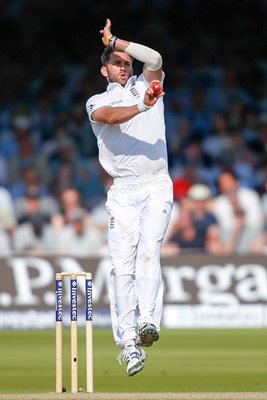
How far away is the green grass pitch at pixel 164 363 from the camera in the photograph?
9484 millimetres

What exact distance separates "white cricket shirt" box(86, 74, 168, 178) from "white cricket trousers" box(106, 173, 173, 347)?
7 cm

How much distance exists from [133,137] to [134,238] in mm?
643

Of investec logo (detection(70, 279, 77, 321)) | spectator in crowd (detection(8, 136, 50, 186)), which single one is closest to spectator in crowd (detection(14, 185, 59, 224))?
spectator in crowd (detection(8, 136, 50, 186))

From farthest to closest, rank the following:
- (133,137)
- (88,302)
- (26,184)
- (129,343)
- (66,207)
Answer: (26,184) → (66,207) → (133,137) → (129,343) → (88,302)

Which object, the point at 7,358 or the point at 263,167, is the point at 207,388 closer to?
the point at 7,358

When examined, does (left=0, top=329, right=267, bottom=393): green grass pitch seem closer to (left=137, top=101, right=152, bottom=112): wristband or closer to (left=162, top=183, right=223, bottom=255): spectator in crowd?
(left=162, top=183, right=223, bottom=255): spectator in crowd

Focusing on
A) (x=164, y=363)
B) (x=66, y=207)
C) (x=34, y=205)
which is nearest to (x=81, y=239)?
(x=66, y=207)

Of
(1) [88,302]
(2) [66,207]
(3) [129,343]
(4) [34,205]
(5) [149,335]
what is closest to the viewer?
(5) [149,335]

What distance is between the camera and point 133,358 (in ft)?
25.8

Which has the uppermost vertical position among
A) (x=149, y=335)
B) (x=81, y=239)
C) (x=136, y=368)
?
(x=81, y=239)

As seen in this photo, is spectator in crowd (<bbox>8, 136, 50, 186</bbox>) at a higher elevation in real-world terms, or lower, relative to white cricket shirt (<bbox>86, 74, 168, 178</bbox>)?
higher

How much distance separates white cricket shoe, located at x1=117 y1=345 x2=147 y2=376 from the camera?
7806 mm

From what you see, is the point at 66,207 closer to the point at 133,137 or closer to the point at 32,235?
the point at 32,235

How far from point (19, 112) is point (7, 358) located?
6.03 m
